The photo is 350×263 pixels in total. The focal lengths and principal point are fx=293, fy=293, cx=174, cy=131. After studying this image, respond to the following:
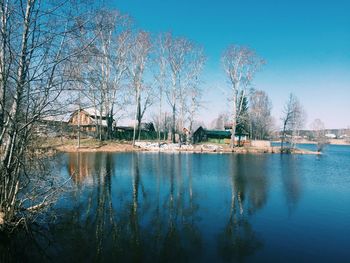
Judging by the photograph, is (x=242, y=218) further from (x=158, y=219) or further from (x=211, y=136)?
(x=211, y=136)

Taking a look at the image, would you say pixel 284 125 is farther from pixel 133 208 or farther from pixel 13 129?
pixel 13 129

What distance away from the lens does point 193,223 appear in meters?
9.94

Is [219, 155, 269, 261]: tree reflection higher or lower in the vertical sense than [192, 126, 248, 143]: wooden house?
lower

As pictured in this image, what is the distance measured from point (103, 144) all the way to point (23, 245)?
3218 cm

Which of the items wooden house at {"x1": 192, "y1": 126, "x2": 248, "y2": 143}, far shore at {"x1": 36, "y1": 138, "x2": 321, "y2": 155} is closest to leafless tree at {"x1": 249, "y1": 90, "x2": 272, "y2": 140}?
wooden house at {"x1": 192, "y1": 126, "x2": 248, "y2": 143}

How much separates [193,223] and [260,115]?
7065cm

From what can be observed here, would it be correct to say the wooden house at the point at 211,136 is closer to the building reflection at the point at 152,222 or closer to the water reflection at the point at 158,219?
the water reflection at the point at 158,219

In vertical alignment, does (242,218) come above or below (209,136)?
below

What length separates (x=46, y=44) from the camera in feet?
27.7

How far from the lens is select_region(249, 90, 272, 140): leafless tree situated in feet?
249

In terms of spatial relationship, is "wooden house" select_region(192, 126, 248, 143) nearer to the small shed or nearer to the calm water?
the small shed

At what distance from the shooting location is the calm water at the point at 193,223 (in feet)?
24.9

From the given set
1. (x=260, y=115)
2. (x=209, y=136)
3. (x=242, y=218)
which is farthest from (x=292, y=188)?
(x=260, y=115)

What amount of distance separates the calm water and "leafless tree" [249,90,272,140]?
195 feet
